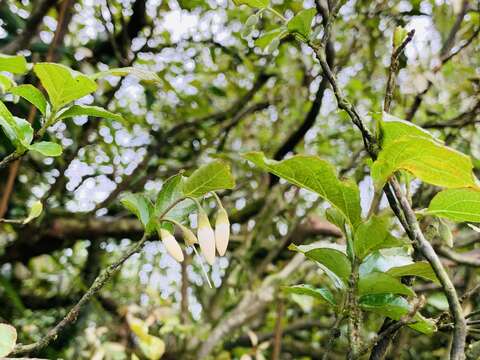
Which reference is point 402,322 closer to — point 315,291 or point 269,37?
point 315,291

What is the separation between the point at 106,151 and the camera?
198 cm

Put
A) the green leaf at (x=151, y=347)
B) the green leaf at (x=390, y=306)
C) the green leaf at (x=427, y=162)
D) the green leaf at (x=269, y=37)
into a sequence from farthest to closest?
the green leaf at (x=151, y=347), the green leaf at (x=269, y=37), the green leaf at (x=390, y=306), the green leaf at (x=427, y=162)

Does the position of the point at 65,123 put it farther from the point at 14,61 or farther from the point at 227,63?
the point at 14,61

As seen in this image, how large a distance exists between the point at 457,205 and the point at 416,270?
0.06 m

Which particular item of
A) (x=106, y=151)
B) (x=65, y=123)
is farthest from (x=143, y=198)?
(x=106, y=151)

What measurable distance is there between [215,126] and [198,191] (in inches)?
66.9

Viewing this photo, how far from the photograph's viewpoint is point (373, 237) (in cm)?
39

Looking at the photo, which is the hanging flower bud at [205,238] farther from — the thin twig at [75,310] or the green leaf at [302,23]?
the green leaf at [302,23]

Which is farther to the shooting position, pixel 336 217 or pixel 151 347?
pixel 151 347

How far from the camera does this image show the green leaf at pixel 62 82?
42 cm

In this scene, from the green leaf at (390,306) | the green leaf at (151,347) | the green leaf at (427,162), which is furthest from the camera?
the green leaf at (151,347)

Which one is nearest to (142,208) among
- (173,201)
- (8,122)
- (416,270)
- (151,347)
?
(173,201)

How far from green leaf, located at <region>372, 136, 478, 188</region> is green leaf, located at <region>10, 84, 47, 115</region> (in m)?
0.30

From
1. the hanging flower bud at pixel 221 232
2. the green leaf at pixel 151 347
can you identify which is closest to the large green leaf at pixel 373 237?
the hanging flower bud at pixel 221 232
